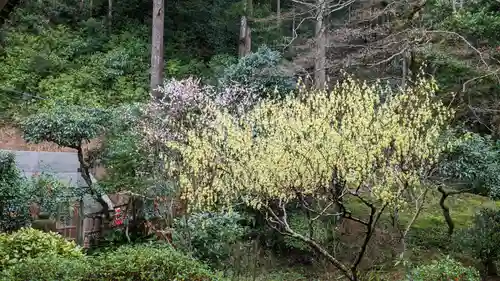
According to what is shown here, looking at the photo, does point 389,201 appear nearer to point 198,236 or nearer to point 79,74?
point 198,236

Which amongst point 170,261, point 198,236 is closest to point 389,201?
point 170,261

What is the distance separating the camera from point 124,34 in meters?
17.8

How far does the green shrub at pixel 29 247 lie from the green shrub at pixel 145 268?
1.03 m

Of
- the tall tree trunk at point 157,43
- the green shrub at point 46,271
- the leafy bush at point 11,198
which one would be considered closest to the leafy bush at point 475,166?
the green shrub at point 46,271

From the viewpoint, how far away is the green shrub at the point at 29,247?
564 centimetres

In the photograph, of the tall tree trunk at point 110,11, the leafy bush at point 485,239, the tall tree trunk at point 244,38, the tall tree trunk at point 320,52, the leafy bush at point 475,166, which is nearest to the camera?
the leafy bush at point 485,239

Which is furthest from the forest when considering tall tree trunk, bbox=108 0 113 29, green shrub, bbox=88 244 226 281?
tall tree trunk, bbox=108 0 113 29

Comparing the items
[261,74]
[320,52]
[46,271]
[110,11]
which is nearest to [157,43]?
[261,74]

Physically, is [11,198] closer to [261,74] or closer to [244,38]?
[261,74]

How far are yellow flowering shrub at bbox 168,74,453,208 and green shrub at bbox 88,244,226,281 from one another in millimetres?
1716

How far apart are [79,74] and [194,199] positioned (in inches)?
395

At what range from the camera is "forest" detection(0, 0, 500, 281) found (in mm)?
6016

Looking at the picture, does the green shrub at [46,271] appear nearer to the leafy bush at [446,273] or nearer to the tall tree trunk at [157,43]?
the leafy bush at [446,273]

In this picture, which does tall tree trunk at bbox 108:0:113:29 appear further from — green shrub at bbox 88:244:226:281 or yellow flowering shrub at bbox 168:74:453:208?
green shrub at bbox 88:244:226:281
